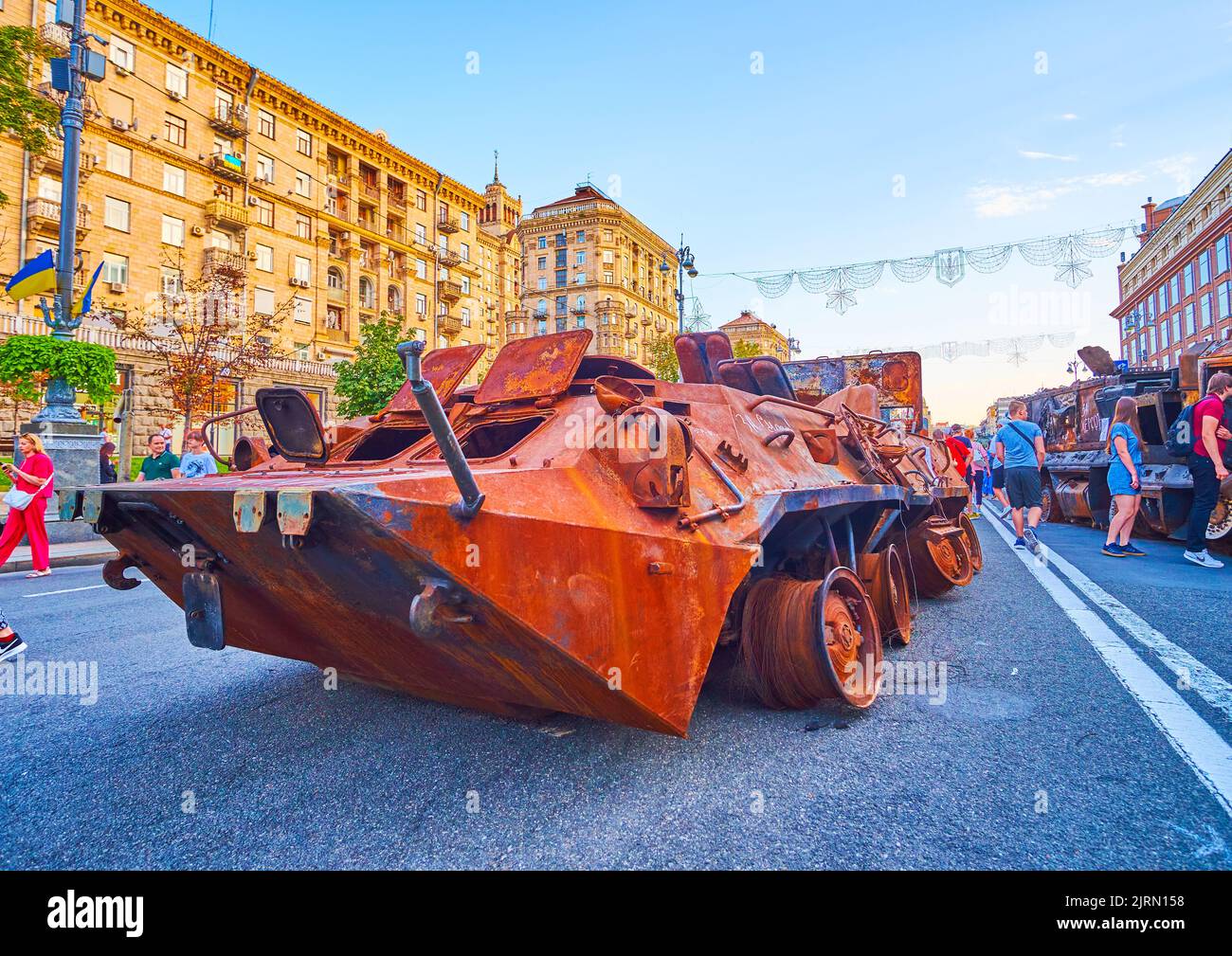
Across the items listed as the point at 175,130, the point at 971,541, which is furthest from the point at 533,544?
the point at 175,130

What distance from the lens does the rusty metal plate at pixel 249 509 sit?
2.29 metres

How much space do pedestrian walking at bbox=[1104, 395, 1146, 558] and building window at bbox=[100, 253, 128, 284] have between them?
27.9 m

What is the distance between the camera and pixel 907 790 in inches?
108

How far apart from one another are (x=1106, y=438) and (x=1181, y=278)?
146 feet

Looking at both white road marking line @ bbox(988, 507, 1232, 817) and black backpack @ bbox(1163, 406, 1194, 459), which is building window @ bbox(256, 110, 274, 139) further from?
white road marking line @ bbox(988, 507, 1232, 817)

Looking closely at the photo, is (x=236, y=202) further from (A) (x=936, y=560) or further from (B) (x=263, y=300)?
(A) (x=936, y=560)

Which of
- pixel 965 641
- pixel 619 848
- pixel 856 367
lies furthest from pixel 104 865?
pixel 856 367

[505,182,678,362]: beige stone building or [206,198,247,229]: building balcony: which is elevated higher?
[505,182,678,362]: beige stone building

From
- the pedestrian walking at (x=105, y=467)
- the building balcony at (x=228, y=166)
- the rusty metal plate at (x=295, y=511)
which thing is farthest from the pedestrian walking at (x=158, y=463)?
the building balcony at (x=228, y=166)

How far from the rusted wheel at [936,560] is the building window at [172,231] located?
28.8 meters

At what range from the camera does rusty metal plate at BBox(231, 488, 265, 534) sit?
2.29m

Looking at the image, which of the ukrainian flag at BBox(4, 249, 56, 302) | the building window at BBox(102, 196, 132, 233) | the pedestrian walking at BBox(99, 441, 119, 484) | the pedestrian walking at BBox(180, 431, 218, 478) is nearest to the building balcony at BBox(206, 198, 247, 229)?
the building window at BBox(102, 196, 132, 233)

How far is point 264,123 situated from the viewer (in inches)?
1222
